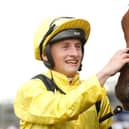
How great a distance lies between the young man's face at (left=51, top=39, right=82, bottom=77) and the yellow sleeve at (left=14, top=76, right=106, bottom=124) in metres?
0.16

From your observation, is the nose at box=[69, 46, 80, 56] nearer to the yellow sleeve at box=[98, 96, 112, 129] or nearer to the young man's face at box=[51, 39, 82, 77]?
the young man's face at box=[51, 39, 82, 77]

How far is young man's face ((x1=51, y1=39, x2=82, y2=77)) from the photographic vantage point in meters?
4.50

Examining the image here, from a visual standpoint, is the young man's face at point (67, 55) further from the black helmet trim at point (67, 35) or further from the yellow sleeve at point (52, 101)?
the yellow sleeve at point (52, 101)

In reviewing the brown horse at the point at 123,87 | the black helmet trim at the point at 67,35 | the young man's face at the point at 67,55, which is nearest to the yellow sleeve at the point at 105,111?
the young man's face at the point at 67,55

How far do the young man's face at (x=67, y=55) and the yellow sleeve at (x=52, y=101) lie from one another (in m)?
0.16

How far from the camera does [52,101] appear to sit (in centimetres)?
427

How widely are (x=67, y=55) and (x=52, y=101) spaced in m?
0.35

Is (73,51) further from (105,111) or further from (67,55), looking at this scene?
(105,111)

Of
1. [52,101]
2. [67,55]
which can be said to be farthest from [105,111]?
[52,101]

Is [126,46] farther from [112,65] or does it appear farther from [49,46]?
[49,46]

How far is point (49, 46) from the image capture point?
4.56 meters

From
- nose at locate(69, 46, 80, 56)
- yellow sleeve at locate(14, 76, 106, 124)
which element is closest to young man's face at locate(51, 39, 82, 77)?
nose at locate(69, 46, 80, 56)

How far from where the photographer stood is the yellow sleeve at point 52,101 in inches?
164

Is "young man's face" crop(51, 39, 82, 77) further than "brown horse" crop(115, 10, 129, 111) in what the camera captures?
Yes
